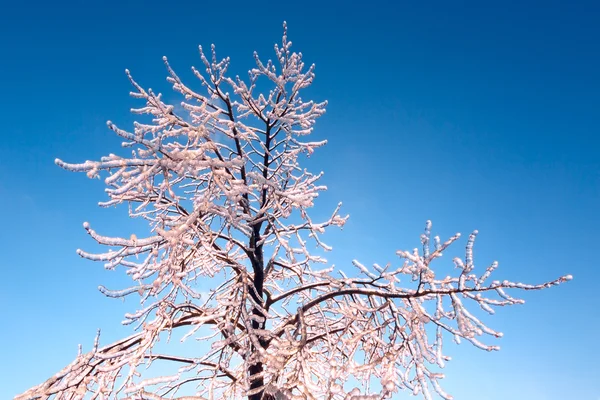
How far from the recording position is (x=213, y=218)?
21.0ft

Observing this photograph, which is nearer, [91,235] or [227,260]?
[91,235]

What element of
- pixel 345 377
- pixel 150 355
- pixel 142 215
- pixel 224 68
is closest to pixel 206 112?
pixel 224 68

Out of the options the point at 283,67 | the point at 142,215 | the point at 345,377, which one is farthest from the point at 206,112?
the point at 345,377

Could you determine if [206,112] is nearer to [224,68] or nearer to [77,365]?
[224,68]

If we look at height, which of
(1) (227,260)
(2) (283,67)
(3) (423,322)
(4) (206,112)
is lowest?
(3) (423,322)

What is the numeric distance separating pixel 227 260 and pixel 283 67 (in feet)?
9.43

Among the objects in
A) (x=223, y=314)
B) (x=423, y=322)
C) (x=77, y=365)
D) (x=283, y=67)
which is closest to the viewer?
(x=423, y=322)

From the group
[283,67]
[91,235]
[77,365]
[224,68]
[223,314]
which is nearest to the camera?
[91,235]

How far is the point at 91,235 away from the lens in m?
4.20

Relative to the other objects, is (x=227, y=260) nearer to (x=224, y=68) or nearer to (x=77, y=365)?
(x=77, y=365)

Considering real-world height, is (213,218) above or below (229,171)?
below

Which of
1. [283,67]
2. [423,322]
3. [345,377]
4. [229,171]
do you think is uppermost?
[283,67]

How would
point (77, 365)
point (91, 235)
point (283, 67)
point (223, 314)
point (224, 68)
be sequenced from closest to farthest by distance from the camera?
1. point (91, 235)
2. point (77, 365)
3. point (223, 314)
4. point (224, 68)
5. point (283, 67)

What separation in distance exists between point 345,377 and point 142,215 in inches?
137
